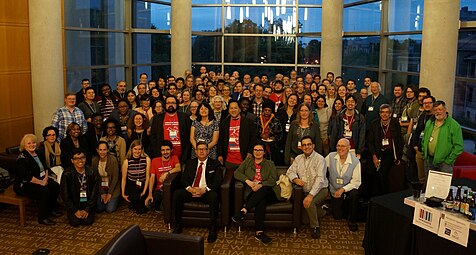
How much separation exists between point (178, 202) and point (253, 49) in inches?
425

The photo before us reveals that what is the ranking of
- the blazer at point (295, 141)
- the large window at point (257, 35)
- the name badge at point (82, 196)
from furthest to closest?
1. the large window at point (257, 35)
2. the blazer at point (295, 141)
3. the name badge at point (82, 196)

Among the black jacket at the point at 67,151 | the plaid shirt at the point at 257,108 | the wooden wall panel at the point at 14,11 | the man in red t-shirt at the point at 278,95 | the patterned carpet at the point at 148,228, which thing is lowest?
the patterned carpet at the point at 148,228

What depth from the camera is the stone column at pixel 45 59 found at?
29.3ft

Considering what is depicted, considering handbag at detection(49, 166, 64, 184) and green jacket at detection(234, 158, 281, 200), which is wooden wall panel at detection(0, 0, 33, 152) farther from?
green jacket at detection(234, 158, 281, 200)

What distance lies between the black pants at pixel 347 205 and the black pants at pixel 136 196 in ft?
9.26

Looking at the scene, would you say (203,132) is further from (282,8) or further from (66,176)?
(282,8)

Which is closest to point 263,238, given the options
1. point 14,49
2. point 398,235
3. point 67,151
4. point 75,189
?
point 398,235

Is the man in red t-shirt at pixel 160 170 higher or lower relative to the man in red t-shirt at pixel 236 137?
lower

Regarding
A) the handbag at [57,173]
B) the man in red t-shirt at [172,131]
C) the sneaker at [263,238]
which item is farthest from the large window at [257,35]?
the sneaker at [263,238]

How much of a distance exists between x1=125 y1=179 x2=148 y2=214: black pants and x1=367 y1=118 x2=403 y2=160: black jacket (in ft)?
11.8

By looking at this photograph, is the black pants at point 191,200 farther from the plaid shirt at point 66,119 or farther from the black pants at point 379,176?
the black pants at point 379,176

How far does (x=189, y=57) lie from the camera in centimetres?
1420

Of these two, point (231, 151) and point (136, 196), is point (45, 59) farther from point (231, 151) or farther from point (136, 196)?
point (231, 151)

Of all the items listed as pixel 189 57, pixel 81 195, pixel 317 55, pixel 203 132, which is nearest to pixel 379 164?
pixel 203 132
